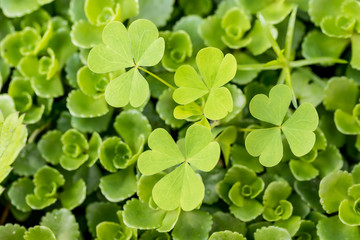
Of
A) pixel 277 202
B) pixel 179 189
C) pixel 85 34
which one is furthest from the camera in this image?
pixel 85 34

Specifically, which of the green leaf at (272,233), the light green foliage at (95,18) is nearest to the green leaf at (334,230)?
the green leaf at (272,233)

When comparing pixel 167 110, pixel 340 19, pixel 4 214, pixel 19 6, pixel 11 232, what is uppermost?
pixel 19 6

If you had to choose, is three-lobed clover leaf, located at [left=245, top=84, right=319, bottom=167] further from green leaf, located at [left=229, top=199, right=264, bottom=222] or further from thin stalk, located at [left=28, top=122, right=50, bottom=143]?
thin stalk, located at [left=28, top=122, right=50, bottom=143]

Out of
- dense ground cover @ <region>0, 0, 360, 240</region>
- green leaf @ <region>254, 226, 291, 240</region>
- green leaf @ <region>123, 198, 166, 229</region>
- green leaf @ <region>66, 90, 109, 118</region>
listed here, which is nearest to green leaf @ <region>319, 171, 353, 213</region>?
dense ground cover @ <region>0, 0, 360, 240</region>

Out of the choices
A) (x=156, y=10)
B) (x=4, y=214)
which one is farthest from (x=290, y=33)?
(x=4, y=214)

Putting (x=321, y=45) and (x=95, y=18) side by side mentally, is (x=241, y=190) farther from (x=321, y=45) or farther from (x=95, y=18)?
(x=95, y=18)

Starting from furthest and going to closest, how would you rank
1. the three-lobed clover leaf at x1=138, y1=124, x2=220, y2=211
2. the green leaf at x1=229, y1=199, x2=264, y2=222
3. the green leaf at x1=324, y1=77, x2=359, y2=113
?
1. the green leaf at x1=324, y1=77, x2=359, y2=113
2. the green leaf at x1=229, y1=199, x2=264, y2=222
3. the three-lobed clover leaf at x1=138, y1=124, x2=220, y2=211
